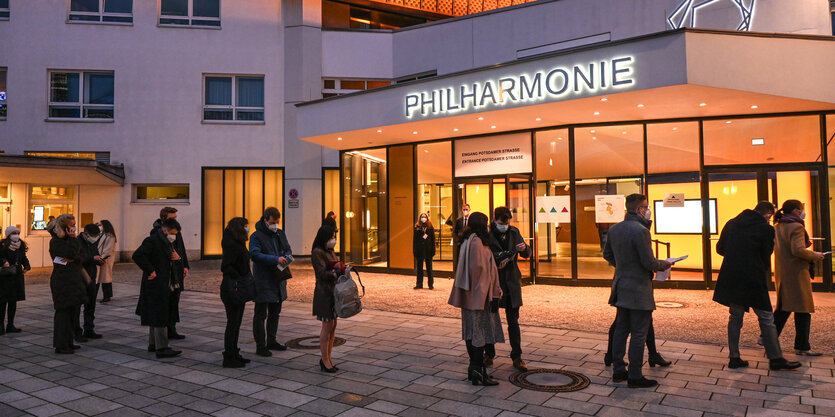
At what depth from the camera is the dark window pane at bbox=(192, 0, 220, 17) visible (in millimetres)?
18812

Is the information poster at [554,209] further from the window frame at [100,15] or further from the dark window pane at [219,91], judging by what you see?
the window frame at [100,15]

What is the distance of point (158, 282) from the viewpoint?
6.35 m

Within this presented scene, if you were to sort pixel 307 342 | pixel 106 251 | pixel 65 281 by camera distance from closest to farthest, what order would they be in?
pixel 65 281
pixel 307 342
pixel 106 251

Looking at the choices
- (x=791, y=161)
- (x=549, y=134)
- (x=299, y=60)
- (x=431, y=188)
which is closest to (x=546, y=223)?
(x=549, y=134)

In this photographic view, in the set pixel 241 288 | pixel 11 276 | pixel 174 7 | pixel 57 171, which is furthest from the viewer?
pixel 174 7

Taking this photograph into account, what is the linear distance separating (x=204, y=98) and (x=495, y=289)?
16413 millimetres

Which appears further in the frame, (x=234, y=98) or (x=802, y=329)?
(x=234, y=98)

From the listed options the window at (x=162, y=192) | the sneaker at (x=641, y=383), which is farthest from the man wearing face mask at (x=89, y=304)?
the window at (x=162, y=192)

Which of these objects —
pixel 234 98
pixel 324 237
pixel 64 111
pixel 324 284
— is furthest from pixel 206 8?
pixel 324 284

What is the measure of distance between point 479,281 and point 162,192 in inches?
648

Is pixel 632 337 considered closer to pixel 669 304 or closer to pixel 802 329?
pixel 802 329

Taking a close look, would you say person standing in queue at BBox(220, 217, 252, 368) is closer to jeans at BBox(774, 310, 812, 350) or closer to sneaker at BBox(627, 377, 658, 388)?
sneaker at BBox(627, 377, 658, 388)

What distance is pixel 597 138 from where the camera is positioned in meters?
12.2

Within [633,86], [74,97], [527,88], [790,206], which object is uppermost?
[74,97]
